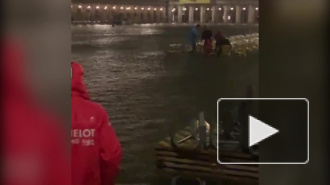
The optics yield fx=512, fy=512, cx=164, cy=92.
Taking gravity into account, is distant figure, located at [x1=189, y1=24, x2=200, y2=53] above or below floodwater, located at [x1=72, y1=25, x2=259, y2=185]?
above

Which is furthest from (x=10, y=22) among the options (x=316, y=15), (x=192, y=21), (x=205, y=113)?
(x=316, y=15)

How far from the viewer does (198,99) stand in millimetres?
1576

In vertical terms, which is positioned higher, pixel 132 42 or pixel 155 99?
pixel 132 42

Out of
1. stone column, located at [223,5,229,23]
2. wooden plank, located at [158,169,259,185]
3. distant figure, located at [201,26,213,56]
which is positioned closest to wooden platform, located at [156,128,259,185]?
wooden plank, located at [158,169,259,185]

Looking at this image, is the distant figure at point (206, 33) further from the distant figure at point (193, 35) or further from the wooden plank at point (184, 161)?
the wooden plank at point (184, 161)

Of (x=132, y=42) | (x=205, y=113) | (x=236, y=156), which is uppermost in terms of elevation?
(x=132, y=42)

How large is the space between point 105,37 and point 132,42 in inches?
3.2

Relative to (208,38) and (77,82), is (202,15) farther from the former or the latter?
(77,82)

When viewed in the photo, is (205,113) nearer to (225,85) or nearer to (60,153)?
(225,85)
